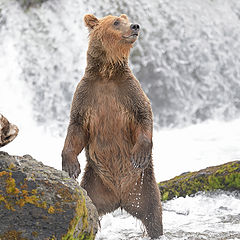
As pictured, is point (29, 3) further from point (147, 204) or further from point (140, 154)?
point (140, 154)

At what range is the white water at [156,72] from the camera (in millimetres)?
13258

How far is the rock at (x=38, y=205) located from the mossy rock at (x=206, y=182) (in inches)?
137

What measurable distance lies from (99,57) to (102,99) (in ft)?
1.48

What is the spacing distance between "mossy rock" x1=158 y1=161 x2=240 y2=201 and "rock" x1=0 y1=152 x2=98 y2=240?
3479 mm

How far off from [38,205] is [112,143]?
1.47 metres

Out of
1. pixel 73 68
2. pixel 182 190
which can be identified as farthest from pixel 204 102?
pixel 182 190

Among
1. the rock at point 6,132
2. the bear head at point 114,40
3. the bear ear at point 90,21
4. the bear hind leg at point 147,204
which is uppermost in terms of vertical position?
the bear ear at point 90,21

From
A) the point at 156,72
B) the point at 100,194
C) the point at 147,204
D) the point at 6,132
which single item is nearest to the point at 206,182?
the point at 147,204

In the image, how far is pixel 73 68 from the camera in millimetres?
15367

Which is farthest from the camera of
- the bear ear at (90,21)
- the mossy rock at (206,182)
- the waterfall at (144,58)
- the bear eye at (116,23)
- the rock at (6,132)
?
the waterfall at (144,58)

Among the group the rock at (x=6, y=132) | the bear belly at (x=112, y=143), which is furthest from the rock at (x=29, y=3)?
the rock at (x=6, y=132)

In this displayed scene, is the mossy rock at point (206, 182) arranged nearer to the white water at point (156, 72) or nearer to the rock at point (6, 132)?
the rock at point (6, 132)

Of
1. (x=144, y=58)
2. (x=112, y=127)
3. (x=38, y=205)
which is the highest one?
(x=144, y=58)

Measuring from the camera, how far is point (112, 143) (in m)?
4.83
